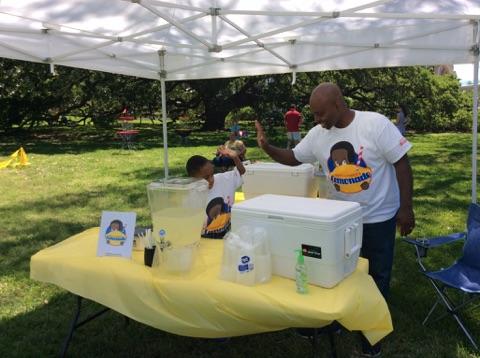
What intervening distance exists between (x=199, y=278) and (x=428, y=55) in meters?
3.65

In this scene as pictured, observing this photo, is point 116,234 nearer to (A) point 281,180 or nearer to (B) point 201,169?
(B) point 201,169

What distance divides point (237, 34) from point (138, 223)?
275 cm

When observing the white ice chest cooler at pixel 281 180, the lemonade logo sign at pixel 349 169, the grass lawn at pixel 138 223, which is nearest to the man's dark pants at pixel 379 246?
the lemonade logo sign at pixel 349 169

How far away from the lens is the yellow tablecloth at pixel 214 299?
185 cm

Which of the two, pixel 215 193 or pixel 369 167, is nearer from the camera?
pixel 369 167

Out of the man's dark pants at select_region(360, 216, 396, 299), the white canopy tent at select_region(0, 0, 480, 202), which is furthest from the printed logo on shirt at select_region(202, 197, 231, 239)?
the white canopy tent at select_region(0, 0, 480, 202)

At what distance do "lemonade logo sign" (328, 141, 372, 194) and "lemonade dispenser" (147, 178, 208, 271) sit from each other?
85 cm

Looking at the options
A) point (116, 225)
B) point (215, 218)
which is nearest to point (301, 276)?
point (116, 225)

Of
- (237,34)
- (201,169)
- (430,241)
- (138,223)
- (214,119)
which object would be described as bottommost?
(138,223)

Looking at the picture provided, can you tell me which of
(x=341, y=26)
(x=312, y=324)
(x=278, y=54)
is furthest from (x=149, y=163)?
(x=312, y=324)

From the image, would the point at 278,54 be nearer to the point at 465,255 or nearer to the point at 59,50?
the point at 59,50

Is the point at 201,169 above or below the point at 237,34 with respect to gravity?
below

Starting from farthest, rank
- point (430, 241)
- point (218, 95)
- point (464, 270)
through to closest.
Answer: point (218, 95) → point (430, 241) → point (464, 270)

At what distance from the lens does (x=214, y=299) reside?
1.96 meters
